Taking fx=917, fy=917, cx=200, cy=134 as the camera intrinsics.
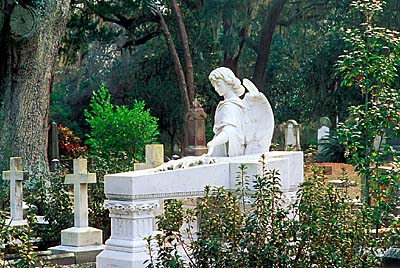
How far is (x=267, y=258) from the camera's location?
699 cm

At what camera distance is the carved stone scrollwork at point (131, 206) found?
31.7ft

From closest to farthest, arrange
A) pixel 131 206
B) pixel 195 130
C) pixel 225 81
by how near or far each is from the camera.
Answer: pixel 131 206 → pixel 225 81 → pixel 195 130

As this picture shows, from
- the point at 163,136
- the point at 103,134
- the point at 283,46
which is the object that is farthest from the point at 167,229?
the point at 283,46

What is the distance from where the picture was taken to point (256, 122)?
36.2ft

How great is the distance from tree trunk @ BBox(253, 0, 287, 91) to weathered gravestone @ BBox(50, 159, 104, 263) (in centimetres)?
1715

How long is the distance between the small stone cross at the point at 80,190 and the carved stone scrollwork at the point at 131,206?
1.92 m

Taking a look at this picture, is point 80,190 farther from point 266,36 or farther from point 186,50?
point 266,36

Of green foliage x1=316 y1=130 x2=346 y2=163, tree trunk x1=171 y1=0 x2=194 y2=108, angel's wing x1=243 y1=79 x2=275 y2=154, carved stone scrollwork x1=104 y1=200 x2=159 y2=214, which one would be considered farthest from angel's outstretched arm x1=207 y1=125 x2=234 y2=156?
tree trunk x1=171 y1=0 x2=194 y2=108

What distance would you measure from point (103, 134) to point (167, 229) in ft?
57.1

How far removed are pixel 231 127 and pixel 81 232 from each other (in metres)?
2.36

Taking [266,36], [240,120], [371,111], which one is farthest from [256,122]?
[266,36]

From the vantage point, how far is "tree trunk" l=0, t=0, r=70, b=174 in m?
18.4

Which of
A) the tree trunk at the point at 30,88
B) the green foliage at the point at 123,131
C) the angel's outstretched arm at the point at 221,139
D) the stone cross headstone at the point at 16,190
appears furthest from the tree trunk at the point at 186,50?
the angel's outstretched arm at the point at 221,139

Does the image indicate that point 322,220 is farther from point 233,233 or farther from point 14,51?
point 14,51
